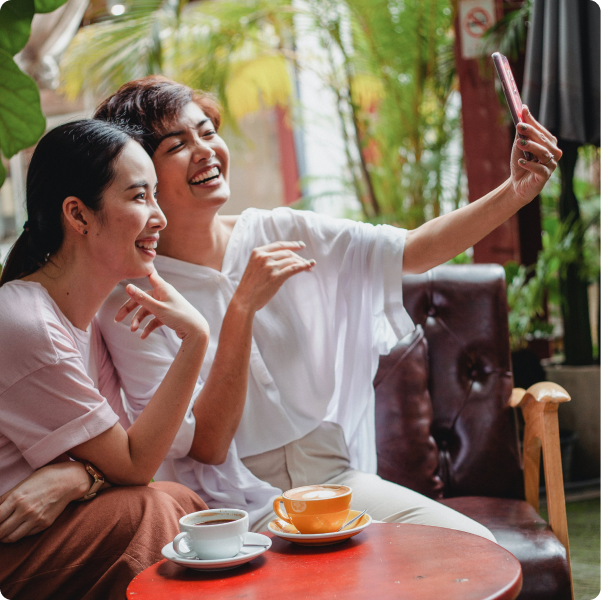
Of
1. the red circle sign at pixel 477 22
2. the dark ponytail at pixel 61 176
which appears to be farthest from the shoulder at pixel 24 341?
the red circle sign at pixel 477 22

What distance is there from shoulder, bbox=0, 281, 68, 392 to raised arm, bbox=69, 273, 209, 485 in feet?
0.56

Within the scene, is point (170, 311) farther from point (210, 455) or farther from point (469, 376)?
point (469, 376)

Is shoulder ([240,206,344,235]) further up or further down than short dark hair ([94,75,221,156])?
further down

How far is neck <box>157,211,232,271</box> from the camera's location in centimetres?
175

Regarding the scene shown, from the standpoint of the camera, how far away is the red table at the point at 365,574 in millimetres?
910

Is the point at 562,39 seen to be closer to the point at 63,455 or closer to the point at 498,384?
the point at 498,384

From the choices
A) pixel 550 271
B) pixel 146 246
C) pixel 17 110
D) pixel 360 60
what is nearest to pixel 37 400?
pixel 146 246

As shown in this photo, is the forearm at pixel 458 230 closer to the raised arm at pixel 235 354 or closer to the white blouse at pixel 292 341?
the white blouse at pixel 292 341

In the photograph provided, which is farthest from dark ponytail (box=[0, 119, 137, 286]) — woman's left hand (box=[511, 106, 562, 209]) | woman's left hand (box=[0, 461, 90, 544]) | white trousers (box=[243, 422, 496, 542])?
woman's left hand (box=[511, 106, 562, 209])

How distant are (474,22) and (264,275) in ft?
8.01

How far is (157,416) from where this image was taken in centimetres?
137

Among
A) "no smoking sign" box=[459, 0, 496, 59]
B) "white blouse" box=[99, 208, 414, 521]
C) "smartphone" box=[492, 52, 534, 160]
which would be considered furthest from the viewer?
"no smoking sign" box=[459, 0, 496, 59]

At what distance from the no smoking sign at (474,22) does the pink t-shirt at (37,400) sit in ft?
9.06

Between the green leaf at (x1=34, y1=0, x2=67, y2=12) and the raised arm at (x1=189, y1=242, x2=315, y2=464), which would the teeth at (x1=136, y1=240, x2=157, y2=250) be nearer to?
the raised arm at (x1=189, y1=242, x2=315, y2=464)
